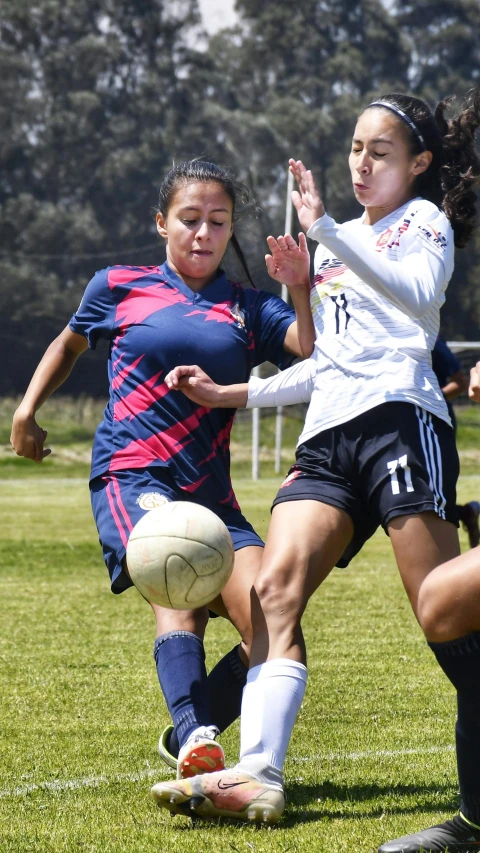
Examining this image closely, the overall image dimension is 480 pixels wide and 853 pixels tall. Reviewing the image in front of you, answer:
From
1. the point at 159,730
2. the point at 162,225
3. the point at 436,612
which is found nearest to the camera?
the point at 436,612

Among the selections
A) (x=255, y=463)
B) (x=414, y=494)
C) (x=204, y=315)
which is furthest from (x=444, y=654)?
(x=255, y=463)

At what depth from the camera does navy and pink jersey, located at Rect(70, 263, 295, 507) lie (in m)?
3.47

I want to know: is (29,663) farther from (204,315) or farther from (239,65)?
(239,65)

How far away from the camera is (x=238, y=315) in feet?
11.9

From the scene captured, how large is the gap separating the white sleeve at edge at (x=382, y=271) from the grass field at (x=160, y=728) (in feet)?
4.54

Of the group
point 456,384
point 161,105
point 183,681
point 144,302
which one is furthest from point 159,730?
point 161,105

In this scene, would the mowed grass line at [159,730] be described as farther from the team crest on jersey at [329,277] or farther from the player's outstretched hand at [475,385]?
the team crest on jersey at [329,277]

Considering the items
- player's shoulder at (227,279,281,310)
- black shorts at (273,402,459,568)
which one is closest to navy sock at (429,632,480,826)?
black shorts at (273,402,459,568)

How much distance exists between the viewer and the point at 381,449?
305cm

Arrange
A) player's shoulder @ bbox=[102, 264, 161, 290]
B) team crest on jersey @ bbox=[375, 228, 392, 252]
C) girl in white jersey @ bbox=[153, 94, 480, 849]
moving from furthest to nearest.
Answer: player's shoulder @ bbox=[102, 264, 161, 290]
team crest on jersey @ bbox=[375, 228, 392, 252]
girl in white jersey @ bbox=[153, 94, 480, 849]

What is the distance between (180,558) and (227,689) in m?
0.68

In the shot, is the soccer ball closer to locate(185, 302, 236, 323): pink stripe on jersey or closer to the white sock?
the white sock

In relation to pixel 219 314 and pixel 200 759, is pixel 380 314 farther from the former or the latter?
pixel 200 759

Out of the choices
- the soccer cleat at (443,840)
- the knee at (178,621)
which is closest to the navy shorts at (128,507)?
the knee at (178,621)
